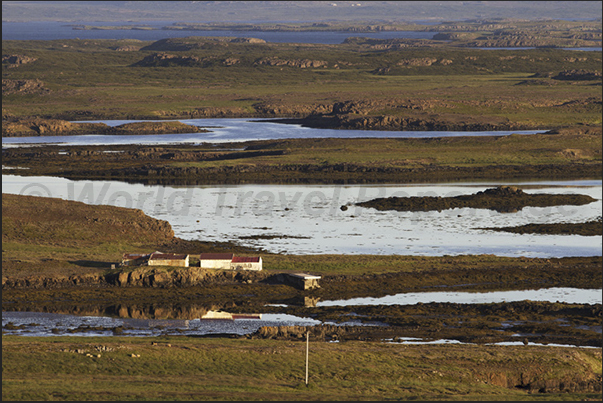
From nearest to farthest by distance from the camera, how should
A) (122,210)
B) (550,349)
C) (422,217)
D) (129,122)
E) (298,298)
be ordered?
(550,349) → (298,298) → (122,210) → (422,217) → (129,122)

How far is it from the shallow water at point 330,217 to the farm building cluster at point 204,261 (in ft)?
24.5

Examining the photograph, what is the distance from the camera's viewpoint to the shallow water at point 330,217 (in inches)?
2431

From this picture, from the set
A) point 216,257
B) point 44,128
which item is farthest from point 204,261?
point 44,128

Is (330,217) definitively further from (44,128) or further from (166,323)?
(44,128)

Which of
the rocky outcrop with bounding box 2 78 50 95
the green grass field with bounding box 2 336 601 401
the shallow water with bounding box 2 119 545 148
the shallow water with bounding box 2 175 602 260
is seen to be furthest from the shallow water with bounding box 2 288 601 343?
the rocky outcrop with bounding box 2 78 50 95

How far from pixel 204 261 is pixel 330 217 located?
74.9ft

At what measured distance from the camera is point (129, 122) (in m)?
148

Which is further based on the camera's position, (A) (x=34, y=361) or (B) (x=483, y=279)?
(B) (x=483, y=279)

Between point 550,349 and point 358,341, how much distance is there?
26.2ft

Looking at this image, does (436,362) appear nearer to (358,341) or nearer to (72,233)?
(358,341)

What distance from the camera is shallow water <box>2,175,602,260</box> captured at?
61750 millimetres

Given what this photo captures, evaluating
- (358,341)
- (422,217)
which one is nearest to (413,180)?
(422,217)

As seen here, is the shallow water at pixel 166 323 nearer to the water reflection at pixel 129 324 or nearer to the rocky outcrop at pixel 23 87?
the water reflection at pixel 129 324

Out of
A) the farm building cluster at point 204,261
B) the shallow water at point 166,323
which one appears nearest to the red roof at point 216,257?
the farm building cluster at point 204,261
